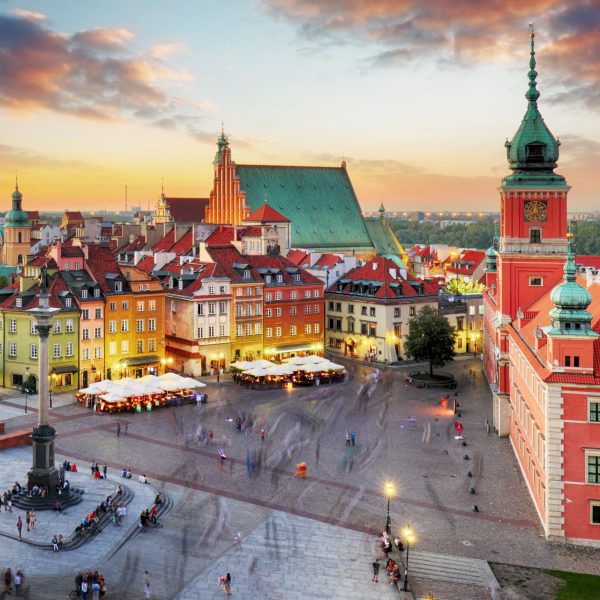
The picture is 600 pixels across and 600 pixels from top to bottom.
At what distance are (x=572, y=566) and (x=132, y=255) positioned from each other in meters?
78.9

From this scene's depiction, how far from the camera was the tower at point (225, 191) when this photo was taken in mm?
124688

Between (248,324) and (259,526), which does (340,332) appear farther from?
(259,526)

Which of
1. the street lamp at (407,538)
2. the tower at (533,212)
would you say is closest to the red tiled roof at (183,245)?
the tower at (533,212)

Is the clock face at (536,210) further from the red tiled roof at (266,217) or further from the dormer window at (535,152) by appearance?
the red tiled roof at (266,217)

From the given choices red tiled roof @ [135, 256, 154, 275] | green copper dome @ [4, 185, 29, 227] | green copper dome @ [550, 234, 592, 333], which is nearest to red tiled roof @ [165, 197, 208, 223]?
green copper dome @ [4, 185, 29, 227]

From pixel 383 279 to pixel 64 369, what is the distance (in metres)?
39.5

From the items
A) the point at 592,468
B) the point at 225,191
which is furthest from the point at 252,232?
the point at 592,468

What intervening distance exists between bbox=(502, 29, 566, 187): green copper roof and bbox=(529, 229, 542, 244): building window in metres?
3.59

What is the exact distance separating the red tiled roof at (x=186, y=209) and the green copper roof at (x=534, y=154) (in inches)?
3527

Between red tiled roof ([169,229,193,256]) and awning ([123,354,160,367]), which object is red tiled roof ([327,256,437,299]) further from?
awning ([123,354,160,367])

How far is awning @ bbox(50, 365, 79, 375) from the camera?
252ft

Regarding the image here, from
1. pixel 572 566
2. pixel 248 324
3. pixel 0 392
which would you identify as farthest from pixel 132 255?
pixel 572 566

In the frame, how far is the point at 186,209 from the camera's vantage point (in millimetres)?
149500

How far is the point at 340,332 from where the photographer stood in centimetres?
10194
